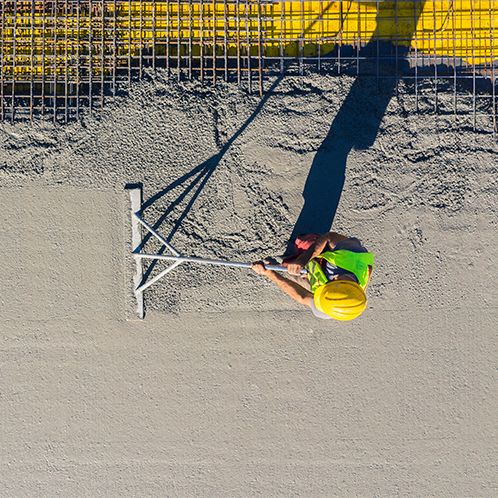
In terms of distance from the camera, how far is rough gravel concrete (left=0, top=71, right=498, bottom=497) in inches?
177

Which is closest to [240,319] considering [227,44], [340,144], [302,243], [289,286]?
[289,286]

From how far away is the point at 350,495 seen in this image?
453 cm

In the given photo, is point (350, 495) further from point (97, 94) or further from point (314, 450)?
point (97, 94)

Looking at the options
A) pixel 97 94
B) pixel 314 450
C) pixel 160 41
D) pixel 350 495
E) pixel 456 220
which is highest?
pixel 160 41

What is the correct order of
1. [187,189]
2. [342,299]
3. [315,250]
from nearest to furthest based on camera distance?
[342,299], [315,250], [187,189]

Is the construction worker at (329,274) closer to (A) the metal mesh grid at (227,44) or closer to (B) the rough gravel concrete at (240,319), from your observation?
(B) the rough gravel concrete at (240,319)

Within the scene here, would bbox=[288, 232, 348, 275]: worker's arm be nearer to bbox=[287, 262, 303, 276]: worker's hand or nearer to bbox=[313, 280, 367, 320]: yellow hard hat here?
bbox=[287, 262, 303, 276]: worker's hand

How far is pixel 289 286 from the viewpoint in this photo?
4109mm

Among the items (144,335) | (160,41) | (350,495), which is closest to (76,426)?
(144,335)

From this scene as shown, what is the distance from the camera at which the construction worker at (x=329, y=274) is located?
3.48m

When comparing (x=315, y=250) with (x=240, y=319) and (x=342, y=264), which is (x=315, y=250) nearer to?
(x=342, y=264)

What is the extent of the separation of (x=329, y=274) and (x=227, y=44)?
2284 mm

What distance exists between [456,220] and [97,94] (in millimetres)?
3286

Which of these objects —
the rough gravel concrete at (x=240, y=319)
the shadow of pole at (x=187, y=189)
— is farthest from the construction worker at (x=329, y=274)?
the shadow of pole at (x=187, y=189)
